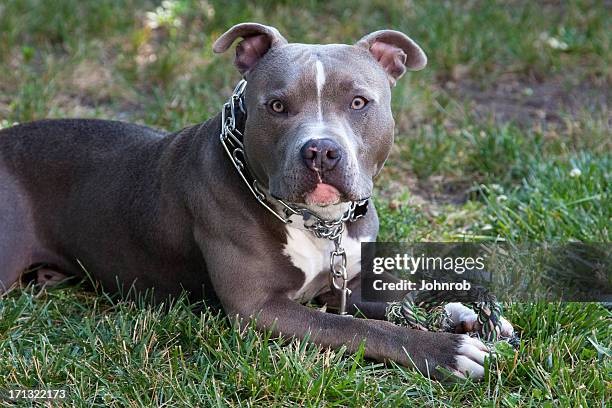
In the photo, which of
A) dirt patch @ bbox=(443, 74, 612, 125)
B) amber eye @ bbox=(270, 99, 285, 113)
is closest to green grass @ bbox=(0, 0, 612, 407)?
dirt patch @ bbox=(443, 74, 612, 125)

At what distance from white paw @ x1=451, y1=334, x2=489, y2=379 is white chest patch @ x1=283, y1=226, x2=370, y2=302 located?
0.76 meters

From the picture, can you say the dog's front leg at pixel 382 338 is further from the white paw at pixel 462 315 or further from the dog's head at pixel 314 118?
the dog's head at pixel 314 118

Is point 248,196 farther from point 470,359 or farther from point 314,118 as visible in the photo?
point 470,359

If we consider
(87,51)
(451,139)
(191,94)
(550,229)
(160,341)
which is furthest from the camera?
(87,51)

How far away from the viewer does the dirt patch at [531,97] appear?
6.80m

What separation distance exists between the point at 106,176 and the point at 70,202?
0.74ft

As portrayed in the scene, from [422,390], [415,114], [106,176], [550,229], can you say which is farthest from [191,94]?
[422,390]

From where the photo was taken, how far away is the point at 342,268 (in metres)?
4.32

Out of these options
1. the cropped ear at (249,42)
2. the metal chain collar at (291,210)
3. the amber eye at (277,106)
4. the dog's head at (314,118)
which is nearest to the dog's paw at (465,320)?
the metal chain collar at (291,210)

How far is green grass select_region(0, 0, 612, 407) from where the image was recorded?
12.3 ft

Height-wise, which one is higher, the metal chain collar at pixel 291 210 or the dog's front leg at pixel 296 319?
the metal chain collar at pixel 291 210

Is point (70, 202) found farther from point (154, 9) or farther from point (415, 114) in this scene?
point (154, 9)

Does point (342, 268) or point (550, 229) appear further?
point (550, 229)

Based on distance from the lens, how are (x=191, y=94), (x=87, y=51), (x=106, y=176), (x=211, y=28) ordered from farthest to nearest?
(x=211, y=28), (x=87, y=51), (x=191, y=94), (x=106, y=176)
